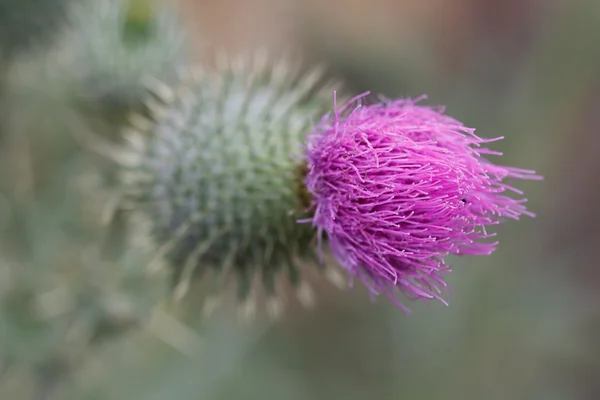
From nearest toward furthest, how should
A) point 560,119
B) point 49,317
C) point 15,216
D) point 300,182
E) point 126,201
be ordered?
point 300,182 → point 126,201 → point 49,317 → point 15,216 → point 560,119

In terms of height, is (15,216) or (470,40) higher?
(470,40)

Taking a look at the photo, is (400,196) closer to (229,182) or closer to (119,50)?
(229,182)

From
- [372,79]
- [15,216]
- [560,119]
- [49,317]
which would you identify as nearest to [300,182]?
[49,317]

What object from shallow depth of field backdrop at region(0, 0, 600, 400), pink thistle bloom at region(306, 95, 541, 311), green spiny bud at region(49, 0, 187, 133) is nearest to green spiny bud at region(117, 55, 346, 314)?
pink thistle bloom at region(306, 95, 541, 311)

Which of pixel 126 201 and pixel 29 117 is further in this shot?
pixel 29 117

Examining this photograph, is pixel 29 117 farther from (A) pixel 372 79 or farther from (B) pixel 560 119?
(B) pixel 560 119

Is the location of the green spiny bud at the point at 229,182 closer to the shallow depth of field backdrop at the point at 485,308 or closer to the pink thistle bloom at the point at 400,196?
the pink thistle bloom at the point at 400,196

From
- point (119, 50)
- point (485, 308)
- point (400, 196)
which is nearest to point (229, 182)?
point (400, 196)
